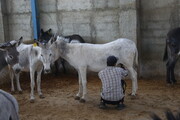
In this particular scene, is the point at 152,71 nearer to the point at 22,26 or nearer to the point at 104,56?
the point at 104,56

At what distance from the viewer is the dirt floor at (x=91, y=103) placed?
18.4 ft

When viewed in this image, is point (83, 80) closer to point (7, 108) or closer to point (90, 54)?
point (90, 54)

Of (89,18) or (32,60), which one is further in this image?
(89,18)

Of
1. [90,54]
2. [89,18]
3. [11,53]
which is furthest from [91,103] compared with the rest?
[89,18]

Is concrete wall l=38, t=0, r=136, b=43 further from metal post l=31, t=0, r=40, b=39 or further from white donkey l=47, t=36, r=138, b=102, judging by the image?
white donkey l=47, t=36, r=138, b=102

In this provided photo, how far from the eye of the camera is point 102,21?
8961 mm

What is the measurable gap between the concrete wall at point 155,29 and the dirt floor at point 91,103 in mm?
471

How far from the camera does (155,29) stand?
8391 millimetres

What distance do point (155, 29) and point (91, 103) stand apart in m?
3.48

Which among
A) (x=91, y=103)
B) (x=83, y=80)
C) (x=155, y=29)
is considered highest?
(x=155, y=29)

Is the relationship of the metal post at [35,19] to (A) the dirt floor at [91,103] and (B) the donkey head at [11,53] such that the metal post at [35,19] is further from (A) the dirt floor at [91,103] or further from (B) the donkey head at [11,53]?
(B) the donkey head at [11,53]

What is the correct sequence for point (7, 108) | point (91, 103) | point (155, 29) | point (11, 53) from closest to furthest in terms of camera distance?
point (7, 108) < point (91, 103) < point (11, 53) < point (155, 29)

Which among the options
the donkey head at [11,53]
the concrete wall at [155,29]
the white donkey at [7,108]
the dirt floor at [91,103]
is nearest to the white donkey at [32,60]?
the donkey head at [11,53]

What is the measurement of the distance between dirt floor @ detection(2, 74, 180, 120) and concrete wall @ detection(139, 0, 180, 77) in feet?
1.54
